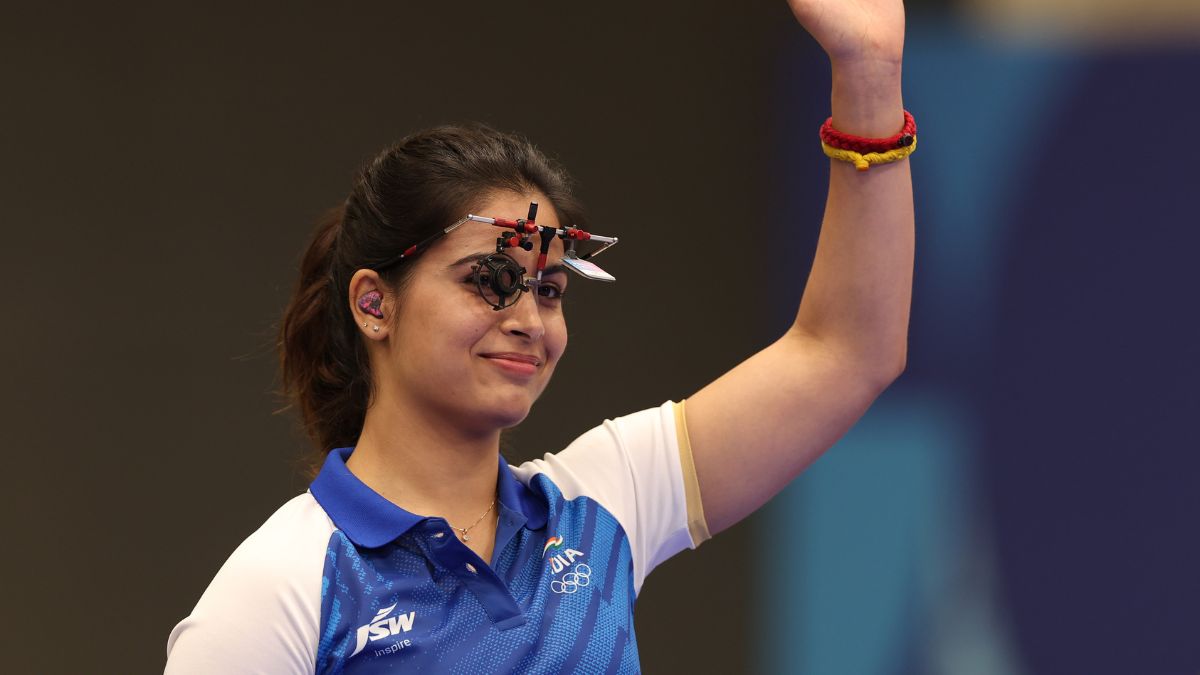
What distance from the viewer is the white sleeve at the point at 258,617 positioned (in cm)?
129

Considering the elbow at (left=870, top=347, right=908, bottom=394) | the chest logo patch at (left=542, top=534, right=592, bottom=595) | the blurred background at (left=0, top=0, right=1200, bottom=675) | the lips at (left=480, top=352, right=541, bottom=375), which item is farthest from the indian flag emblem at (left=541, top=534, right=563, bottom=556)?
the blurred background at (left=0, top=0, right=1200, bottom=675)

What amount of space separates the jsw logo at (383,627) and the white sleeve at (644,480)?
0.29m

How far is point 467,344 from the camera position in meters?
1.43

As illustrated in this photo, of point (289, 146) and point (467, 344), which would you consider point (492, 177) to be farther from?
point (289, 146)

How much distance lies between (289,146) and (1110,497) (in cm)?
188

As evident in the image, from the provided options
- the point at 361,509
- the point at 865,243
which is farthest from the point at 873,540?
the point at 361,509

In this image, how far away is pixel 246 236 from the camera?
288cm

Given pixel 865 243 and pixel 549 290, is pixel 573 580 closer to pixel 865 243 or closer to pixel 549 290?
pixel 549 290

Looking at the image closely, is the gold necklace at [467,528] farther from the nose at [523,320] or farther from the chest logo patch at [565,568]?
the nose at [523,320]

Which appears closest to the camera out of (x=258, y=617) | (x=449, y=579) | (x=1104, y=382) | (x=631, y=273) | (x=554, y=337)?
(x=258, y=617)

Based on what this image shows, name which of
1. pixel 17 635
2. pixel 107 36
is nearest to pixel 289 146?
pixel 107 36

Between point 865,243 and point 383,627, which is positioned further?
point 865,243

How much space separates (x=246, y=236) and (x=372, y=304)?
57.8 inches

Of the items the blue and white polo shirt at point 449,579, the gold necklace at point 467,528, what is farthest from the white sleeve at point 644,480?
the gold necklace at point 467,528
